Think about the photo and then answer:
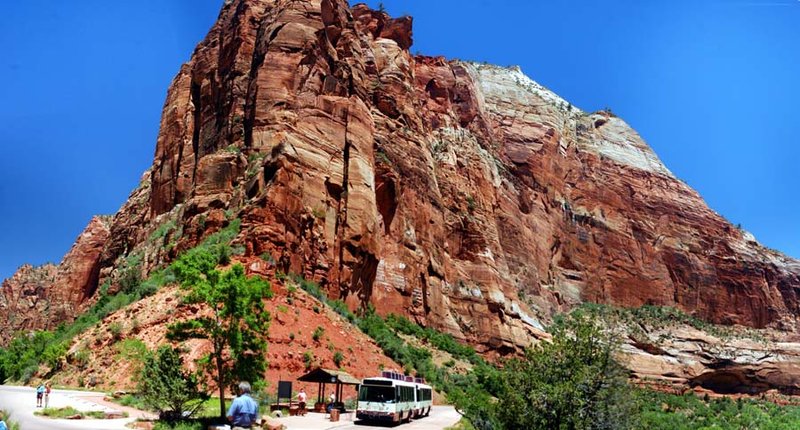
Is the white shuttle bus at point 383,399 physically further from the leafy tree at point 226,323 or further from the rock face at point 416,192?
the rock face at point 416,192

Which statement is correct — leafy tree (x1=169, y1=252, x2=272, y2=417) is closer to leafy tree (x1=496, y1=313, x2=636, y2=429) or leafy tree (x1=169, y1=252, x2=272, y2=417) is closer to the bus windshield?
the bus windshield

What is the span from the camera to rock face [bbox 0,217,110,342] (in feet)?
235

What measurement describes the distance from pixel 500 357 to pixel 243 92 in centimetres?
3045

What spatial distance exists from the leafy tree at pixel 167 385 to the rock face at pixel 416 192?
15.5 metres

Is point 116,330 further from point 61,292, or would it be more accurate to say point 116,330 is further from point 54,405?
point 61,292

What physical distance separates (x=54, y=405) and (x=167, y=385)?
591 centimetres

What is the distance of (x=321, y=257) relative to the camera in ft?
137

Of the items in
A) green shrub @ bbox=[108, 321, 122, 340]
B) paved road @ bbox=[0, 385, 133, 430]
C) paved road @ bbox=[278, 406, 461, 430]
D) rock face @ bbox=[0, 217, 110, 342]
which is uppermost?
rock face @ bbox=[0, 217, 110, 342]

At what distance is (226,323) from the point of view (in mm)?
21734

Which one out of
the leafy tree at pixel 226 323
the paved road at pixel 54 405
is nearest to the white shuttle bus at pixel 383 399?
the leafy tree at pixel 226 323

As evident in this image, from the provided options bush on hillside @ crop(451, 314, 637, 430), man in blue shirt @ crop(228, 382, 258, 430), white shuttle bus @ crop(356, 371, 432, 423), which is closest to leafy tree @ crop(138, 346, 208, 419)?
white shuttle bus @ crop(356, 371, 432, 423)

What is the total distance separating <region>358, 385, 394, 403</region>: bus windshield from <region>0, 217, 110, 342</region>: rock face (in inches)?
1827

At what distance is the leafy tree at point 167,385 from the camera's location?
19.9m

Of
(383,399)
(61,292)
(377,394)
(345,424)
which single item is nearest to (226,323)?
(345,424)
